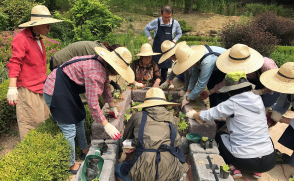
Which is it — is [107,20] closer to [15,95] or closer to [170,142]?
[15,95]

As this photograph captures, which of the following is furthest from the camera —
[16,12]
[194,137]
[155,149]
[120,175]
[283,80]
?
[16,12]

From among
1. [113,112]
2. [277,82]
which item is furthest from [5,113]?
[277,82]

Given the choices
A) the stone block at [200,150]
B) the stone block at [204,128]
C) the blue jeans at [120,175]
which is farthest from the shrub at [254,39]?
the blue jeans at [120,175]

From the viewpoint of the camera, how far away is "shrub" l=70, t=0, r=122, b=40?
5.34m

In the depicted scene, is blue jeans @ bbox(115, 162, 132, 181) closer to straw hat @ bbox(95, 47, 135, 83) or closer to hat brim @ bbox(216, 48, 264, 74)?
straw hat @ bbox(95, 47, 135, 83)

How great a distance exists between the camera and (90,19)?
5.61 meters

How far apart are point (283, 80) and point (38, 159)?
2.88 m

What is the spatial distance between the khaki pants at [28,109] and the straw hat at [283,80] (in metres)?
3.02

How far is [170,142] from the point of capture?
199cm

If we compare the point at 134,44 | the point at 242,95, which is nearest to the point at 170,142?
the point at 242,95

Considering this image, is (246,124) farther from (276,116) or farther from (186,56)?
(186,56)

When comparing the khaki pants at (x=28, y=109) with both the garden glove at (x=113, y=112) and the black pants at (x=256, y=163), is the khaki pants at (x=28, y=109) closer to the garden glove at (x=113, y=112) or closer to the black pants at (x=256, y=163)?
the garden glove at (x=113, y=112)

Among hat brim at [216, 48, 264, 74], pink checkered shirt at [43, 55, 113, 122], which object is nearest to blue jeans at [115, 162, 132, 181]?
pink checkered shirt at [43, 55, 113, 122]

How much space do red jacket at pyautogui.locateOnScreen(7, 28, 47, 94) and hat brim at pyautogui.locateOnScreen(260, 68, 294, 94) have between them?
2.93 m
